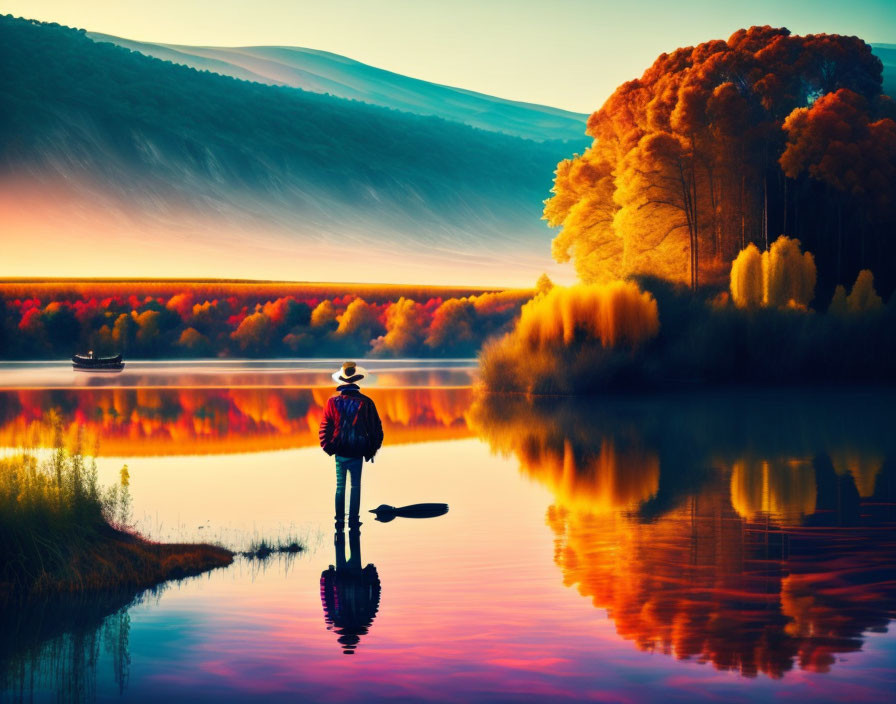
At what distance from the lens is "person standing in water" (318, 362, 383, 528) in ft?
40.9

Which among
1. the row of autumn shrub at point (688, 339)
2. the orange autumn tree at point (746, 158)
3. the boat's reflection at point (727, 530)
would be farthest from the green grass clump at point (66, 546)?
the orange autumn tree at point (746, 158)

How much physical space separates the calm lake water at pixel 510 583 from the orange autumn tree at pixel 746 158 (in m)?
21.7

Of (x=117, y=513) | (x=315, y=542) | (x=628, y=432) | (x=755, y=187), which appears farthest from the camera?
(x=755, y=187)

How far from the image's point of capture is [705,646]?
A: 775 cm

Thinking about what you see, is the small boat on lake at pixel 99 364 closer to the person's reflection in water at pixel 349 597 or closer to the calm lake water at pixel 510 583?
the calm lake water at pixel 510 583

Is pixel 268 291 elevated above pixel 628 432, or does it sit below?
above

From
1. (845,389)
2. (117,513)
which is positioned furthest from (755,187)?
(117,513)

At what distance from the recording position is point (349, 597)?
367 inches

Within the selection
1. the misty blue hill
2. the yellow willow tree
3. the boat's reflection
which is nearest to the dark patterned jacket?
the boat's reflection

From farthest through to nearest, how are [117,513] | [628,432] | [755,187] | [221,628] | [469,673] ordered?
[755,187] < [628,432] < [117,513] < [221,628] < [469,673]

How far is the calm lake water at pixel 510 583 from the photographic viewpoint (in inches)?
286

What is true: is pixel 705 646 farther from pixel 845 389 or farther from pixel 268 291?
pixel 268 291

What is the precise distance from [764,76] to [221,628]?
1526 inches

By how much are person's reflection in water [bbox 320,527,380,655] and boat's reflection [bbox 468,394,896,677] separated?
59.0 inches
